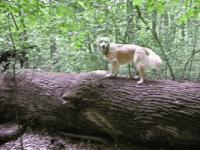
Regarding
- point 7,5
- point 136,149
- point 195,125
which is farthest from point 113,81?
point 7,5

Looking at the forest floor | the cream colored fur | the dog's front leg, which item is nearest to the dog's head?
the cream colored fur

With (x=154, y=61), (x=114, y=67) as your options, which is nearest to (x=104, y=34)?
(x=114, y=67)

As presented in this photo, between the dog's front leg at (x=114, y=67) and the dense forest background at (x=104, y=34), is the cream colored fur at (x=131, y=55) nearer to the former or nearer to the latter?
the dog's front leg at (x=114, y=67)

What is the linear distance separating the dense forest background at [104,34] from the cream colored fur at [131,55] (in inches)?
78.0

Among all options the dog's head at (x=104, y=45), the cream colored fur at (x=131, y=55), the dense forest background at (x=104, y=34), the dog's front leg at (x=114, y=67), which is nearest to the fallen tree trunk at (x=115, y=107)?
the dog's front leg at (x=114, y=67)

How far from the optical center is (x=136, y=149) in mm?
5031

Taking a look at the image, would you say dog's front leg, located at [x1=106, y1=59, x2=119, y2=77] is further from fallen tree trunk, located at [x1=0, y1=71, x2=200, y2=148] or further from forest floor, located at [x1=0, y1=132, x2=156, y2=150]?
forest floor, located at [x1=0, y1=132, x2=156, y2=150]

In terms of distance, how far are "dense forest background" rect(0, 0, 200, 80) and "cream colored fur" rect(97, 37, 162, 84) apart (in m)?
1.98

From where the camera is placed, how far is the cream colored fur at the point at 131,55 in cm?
500

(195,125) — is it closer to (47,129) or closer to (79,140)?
(79,140)

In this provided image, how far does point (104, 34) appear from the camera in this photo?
8391 mm

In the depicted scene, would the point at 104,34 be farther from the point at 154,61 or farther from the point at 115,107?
the point at 115,107

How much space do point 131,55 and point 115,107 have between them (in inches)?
36.1

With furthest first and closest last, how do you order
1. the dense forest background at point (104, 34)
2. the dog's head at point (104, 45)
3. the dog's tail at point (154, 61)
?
the dense forest background at point (104, 34)
the dog's head at point (104, 45)
the dog's tail at point (154, 61)
